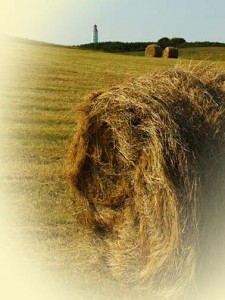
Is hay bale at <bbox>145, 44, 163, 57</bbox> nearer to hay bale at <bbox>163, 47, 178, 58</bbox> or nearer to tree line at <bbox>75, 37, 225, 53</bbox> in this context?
hay bale at <bbox>163, 47, 178, 58</bbox>

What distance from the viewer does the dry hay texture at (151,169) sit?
13.5 ft

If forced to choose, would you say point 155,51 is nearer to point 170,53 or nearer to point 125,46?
point 170,53

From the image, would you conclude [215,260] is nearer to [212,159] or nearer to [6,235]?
[212,159]

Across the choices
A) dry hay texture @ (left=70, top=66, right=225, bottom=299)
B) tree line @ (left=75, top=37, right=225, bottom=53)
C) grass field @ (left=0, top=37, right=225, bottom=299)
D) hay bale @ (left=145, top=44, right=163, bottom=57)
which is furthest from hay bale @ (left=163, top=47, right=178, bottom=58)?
dry hay texture @ (left=70, top=66, right=225, bottom=299)

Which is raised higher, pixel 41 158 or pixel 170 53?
pixel 41 158

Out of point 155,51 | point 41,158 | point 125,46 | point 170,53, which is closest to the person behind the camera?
point 41,158

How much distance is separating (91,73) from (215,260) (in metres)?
13.4

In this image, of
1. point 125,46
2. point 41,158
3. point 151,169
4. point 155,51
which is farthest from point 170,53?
point 151,169

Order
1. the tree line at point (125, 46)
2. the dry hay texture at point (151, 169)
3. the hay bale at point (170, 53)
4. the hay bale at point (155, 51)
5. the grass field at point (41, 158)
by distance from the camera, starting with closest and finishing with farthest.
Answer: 1. the dry hay texture at point (151, 169)
2. the grass field at point (41, 158)
3. the hay bale at point (170, 53)
4. the hay bale at point (155, 51)
5. the tree line at point (125, 46)

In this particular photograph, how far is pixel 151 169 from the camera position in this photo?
175 inches

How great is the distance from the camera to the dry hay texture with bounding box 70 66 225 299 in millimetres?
4117

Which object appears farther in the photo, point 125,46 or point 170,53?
point 125,46

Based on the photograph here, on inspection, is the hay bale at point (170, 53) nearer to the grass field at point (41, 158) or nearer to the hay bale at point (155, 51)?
the hay bale at point (155, 51)

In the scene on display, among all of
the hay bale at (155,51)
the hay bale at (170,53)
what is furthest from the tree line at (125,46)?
the hay bale at (170,53)
